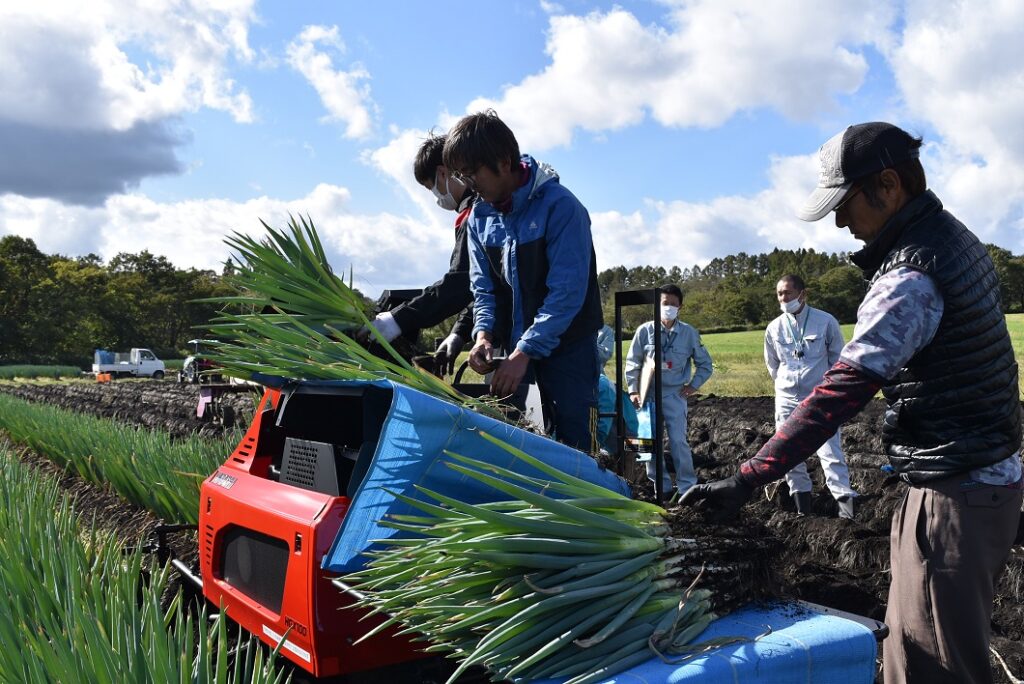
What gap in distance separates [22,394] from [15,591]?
20082mm

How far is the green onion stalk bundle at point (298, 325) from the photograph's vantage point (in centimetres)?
227

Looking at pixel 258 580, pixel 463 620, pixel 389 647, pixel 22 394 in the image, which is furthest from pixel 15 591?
pixel 22 394

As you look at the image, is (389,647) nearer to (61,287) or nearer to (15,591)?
(15,591)

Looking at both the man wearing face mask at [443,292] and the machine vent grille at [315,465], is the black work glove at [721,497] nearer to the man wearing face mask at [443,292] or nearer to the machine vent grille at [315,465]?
the machine vent grille at [315,465]

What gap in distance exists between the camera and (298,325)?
2.36 meters

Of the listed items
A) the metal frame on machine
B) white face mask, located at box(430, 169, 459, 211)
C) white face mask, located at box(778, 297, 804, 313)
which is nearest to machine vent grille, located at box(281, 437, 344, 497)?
the metal frame on machine

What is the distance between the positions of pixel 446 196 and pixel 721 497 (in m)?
2.08

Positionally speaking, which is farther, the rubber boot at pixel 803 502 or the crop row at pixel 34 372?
the crop row at pixel 34 372

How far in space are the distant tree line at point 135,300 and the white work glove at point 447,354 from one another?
42.6m

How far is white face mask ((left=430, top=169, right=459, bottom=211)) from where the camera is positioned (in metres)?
3.36

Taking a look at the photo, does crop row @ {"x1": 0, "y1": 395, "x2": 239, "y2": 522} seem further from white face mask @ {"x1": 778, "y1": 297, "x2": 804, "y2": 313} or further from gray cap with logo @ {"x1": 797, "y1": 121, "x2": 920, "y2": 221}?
white face mask @ {"x1": 778, "y1": 297, "x2": 804, "y2": 313}

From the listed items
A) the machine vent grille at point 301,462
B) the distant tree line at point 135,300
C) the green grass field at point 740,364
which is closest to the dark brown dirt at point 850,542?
the machine vent grille at point 301,462

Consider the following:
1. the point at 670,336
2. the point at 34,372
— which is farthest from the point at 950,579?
the point at 34,372

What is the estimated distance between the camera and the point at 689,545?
5.62 ft
